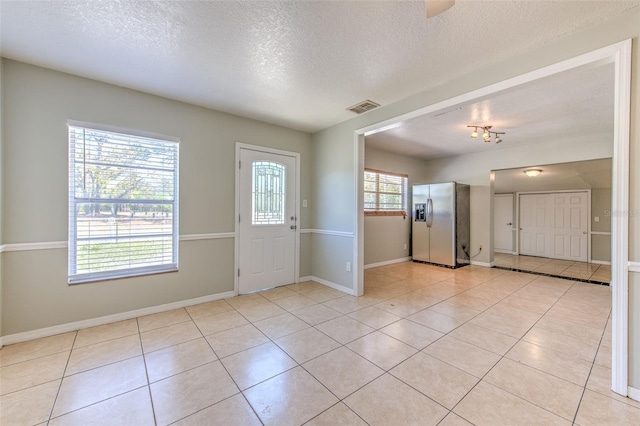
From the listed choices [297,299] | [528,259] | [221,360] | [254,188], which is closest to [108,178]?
[254,188]

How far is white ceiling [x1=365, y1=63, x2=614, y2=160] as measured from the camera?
268 cm

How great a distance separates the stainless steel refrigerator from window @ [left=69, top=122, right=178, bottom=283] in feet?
16.6

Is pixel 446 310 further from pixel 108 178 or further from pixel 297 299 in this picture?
pixel 108 178

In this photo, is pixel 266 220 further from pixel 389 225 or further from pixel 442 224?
pixel 442 224

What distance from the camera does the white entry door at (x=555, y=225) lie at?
6184 millimetres

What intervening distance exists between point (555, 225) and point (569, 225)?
259mm

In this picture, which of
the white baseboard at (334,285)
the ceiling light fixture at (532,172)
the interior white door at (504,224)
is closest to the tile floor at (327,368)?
the white baseboard at (334,285)

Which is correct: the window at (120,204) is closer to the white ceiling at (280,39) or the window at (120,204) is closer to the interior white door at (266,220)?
the white ceiling at (280,39)

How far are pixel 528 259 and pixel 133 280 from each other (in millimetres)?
8270

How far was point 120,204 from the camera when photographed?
2.88 metres

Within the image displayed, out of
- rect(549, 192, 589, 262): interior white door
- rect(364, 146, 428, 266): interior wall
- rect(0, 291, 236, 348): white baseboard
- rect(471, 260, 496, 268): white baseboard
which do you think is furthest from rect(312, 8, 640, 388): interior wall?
rect(549, 192, 589, 262): interior white door

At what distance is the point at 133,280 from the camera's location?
2943 millimetres

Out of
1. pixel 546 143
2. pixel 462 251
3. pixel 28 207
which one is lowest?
pixel 462 251

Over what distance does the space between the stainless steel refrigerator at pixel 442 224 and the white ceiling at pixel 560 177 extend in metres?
1.24
